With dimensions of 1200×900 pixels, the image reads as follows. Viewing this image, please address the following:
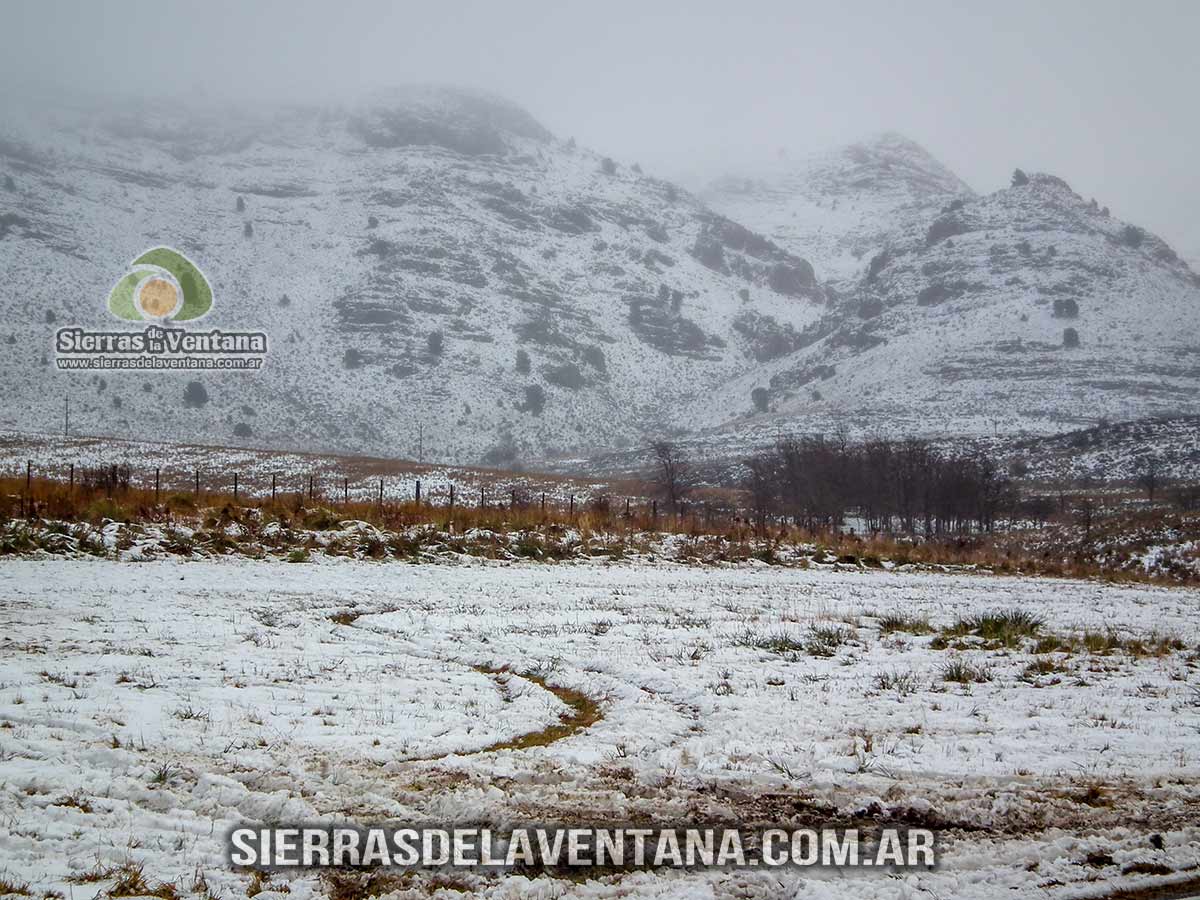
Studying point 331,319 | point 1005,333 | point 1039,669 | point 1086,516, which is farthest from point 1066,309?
point 1039,669

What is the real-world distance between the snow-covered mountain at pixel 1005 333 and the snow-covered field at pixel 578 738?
4468 inches

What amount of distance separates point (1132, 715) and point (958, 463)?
64.9 metres

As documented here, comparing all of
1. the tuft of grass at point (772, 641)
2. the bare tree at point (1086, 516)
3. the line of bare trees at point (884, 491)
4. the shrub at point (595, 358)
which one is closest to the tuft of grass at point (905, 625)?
the tuft of grass at point (772, 641)

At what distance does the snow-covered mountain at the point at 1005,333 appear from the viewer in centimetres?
12288

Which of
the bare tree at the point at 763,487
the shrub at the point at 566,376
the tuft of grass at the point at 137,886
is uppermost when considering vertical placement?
the shrub at the point at 566,376

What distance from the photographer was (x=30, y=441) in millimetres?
77000

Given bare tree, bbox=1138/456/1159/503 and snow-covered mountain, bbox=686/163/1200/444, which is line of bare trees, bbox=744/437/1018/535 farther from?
snow-covered mountain, bbox=686/163/1200/444

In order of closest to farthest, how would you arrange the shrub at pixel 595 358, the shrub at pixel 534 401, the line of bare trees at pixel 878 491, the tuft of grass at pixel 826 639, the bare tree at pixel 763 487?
the tuft of grass at pixel 826 639 < the bare tree at pixel 763 487 < the line of bare trees at pixel 878 491 < the shrub at pixel 534 401 < the shrub at pixel 595 358

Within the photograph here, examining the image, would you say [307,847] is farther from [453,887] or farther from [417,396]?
[417,396]

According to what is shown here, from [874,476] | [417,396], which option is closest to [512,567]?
[874,476]

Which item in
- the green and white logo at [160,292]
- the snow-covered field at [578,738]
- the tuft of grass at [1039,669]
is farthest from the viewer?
the green and white logo at [160,292]

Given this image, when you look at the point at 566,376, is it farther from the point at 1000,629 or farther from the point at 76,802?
the point at 76,802

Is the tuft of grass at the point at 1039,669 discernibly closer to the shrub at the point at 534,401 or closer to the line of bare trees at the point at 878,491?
the line of bare trees at the point at 878,491

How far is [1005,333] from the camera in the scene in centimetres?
14538
